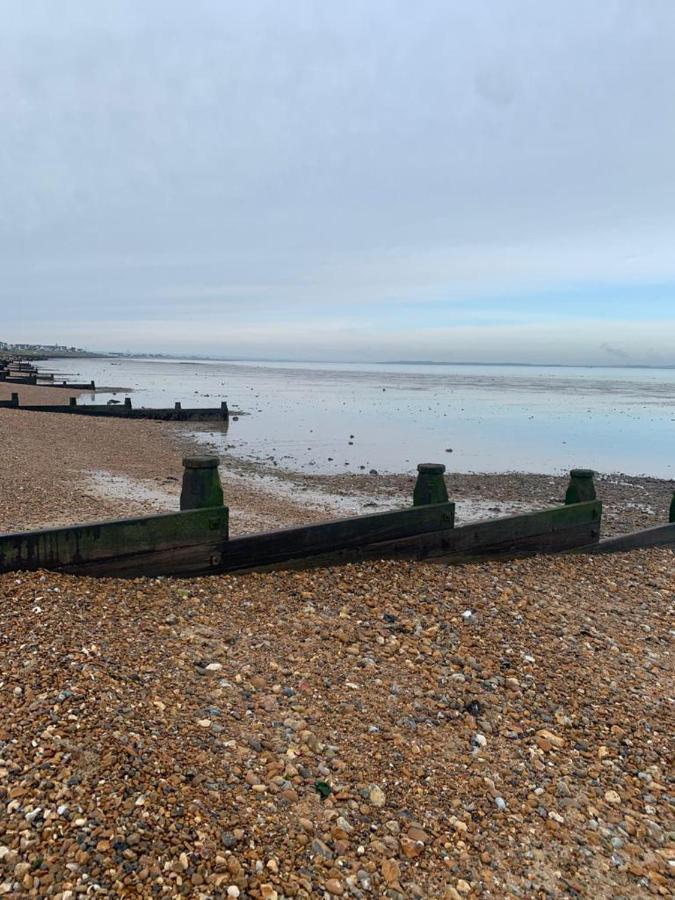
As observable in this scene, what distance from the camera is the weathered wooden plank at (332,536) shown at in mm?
6328

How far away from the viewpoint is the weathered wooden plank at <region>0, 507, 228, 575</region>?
524 cm

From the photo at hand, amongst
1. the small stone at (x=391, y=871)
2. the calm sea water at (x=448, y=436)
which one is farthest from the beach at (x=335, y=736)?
the calm sea water at (x=448, y=436)

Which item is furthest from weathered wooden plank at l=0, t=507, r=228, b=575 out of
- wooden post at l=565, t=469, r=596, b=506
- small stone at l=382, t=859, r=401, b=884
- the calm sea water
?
the calm sea water

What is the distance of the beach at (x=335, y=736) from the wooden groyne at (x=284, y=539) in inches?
7.3

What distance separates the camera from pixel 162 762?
345cm

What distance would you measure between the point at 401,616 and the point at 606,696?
1.84m

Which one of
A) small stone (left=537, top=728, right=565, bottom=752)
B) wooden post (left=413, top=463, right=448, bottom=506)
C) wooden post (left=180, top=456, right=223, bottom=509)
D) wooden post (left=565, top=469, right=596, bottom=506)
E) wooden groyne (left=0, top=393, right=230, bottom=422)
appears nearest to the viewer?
small stone (left=537, top=728, right=565, bottom=752)

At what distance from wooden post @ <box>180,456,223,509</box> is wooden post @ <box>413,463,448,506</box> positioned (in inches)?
97.4

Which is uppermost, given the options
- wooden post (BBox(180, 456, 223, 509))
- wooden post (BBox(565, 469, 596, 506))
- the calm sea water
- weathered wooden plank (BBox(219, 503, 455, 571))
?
wooden post (BBox(180, 456, 223, 509))

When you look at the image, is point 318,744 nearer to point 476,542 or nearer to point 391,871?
point 391,871

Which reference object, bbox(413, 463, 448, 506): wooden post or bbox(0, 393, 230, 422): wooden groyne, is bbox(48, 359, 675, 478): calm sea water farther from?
bbox(413, 463, 448, 506): wooden post

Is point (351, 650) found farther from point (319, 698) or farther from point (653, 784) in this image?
point (653, 784)

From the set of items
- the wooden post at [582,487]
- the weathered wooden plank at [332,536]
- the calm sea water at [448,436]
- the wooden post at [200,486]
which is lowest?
the calm sea water at [448,436]

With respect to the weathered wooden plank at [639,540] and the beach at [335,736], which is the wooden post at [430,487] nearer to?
the beach at [335,736]
